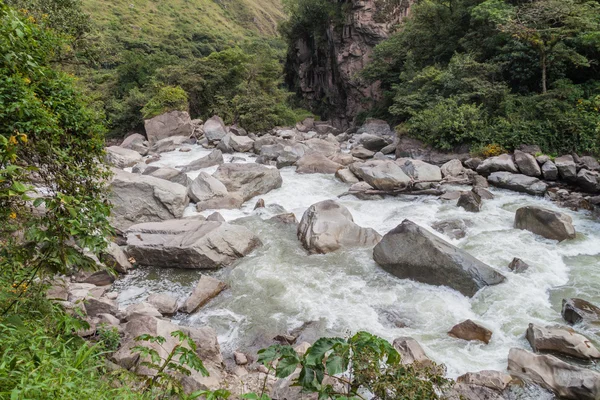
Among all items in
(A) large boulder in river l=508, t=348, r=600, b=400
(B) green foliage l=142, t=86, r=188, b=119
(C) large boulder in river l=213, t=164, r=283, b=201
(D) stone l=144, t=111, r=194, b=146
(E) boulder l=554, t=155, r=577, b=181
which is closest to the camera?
(A) large boulder in river l=508, t=348, r=600, b=400

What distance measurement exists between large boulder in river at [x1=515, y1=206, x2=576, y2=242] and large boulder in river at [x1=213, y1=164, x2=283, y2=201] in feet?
25.4

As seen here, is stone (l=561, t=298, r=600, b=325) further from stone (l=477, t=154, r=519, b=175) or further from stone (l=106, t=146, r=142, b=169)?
stone (l=106, t=146, r=142, b=169)

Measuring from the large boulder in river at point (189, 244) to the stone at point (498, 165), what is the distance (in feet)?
30.5

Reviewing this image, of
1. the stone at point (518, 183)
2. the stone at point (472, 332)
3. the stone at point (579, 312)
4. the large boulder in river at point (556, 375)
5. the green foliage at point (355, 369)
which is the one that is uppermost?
the green foliage at point (355, 369)

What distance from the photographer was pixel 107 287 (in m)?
7.21

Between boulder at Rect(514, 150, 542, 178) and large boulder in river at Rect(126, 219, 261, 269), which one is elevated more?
large boulder in river at Rect(126, 219, 261, 269)

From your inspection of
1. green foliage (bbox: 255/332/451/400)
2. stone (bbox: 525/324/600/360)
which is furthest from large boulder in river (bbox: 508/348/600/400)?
green foliage (bbox: 255/332/451/400)

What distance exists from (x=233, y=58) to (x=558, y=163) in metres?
21.0

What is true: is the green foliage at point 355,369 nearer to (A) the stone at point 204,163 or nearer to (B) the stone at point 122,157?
(A) the stone at point 204,163

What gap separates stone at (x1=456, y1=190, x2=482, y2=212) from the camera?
10539mm

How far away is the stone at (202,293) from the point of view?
6.63m

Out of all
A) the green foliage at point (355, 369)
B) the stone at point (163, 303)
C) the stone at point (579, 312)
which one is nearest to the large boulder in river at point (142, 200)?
the stone at point (163, 303)

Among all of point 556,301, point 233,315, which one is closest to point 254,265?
point 233,315

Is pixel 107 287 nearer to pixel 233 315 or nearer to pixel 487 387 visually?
pixel 233 315
